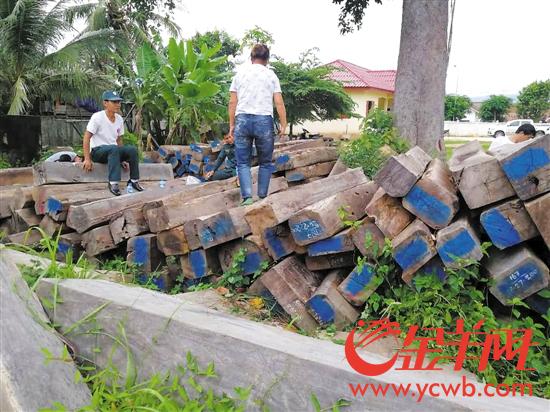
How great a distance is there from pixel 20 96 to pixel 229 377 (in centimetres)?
1199

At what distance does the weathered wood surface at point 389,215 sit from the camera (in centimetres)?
321

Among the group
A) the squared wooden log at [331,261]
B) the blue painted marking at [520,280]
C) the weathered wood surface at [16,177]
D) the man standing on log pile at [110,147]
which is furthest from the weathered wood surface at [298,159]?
the weathered wood surface at [16,177]

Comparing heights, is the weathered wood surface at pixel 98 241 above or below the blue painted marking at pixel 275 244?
below

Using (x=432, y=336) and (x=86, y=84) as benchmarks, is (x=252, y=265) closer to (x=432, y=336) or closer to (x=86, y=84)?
(x=432, y=336)

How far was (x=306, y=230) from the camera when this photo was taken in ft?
11.0

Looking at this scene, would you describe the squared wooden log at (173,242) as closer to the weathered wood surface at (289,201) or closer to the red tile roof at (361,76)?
the weathered wood surface at (289,201)

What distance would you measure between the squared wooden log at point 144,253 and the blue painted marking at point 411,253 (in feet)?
7.71

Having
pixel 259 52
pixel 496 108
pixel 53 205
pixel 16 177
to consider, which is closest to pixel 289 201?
pixel 259 52

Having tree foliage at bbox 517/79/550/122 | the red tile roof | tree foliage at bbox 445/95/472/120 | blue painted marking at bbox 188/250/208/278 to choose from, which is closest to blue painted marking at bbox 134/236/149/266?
blue painted marking at bbox 188/250/208/278

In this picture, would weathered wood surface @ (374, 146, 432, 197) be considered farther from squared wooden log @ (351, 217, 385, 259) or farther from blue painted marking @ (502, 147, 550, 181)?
blue painted marking @ (502, 147, 550, 181)

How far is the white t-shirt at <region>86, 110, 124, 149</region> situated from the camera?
5879mm

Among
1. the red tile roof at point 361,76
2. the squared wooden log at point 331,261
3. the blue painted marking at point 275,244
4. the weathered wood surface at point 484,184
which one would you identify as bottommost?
the squared wooden log at point 331,261

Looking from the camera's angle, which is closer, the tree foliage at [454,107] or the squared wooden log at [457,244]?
the squared wooden log at [457,244]

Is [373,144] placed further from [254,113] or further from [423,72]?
[254,113]
